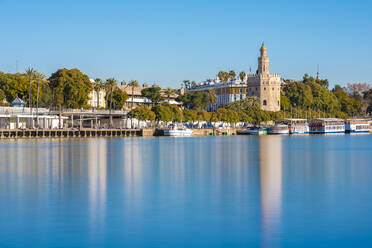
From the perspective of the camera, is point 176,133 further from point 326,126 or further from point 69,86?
point 326,126

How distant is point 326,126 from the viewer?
451ft

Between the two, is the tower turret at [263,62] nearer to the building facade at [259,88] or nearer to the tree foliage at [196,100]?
the building facade at [259,88]

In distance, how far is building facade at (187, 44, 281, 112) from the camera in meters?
158

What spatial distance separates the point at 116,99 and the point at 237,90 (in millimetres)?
51258

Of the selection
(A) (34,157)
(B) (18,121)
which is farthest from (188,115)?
(A) (34,157)

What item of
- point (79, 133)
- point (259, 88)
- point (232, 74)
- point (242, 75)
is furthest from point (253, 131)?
point (232, 74)

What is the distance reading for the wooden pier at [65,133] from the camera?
86.6 meters

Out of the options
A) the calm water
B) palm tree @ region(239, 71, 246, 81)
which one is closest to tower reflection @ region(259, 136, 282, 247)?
the calm water

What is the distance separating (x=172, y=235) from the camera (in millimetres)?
17359

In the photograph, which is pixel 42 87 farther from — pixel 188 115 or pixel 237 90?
pixel 237 90

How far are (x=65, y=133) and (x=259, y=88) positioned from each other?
77.1 meters

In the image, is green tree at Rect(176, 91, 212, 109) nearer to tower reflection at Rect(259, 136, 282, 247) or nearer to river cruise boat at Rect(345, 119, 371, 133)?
river cruise boat at Rect(345, 119, 371, 133)

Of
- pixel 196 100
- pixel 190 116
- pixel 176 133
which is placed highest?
pixel 196 100

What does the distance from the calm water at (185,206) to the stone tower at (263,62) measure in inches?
5046
